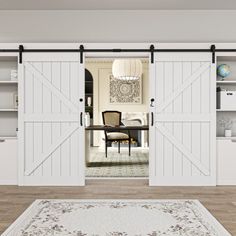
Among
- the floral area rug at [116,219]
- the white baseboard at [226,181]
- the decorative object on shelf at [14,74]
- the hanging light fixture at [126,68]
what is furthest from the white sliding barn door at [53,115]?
the hanging light fixture at [126,68]

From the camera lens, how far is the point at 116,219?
11.6 feet

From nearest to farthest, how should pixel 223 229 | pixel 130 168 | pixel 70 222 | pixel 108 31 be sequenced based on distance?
pixel 223 229, pixel 70 222, pixel 108 31, pixel 130 168

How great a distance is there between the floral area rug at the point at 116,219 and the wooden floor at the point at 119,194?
0.18 m

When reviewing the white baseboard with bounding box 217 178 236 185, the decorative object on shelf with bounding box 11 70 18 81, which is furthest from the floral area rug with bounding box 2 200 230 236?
the decorative object on shelf with bounding box 11 70 18 81

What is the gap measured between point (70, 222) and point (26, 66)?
8.66 ft

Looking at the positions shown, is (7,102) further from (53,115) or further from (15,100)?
(53,115)

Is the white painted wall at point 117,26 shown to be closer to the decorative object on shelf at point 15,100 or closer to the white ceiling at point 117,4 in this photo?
the white ceiling at point 117,4

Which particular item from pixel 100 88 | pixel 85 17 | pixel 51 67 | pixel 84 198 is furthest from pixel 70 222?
pixel 100 88

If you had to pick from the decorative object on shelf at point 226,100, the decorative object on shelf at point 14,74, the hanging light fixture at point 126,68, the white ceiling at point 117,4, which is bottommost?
the decorative object on shelf at point 226,100

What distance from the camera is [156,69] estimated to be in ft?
17.1

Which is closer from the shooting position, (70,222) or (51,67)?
(70,222)

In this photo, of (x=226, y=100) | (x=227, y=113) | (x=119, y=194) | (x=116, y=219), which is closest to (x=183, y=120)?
(x=226, y=100)

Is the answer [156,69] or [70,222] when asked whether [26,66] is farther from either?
[70,222]

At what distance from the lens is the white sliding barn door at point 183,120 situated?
519 cm
